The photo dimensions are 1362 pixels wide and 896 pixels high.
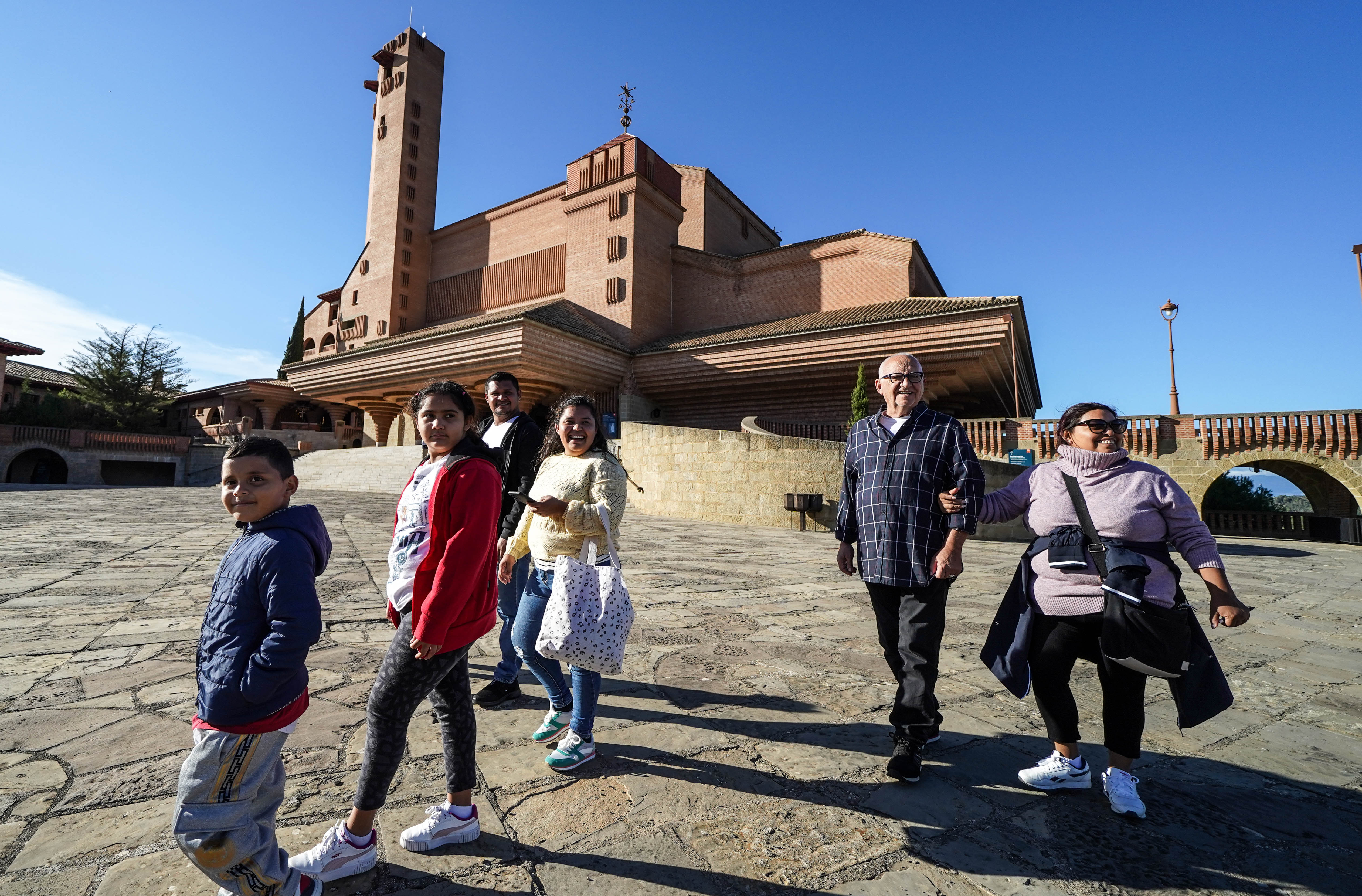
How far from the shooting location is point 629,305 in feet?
67.9

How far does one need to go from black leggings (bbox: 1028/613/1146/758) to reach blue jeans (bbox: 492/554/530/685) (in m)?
2.16

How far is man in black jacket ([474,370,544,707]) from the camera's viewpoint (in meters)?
2.78

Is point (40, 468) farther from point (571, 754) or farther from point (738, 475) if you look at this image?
point (571, 754)

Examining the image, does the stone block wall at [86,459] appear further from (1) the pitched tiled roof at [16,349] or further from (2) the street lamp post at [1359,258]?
(2) the street lamp post at [1359,258]

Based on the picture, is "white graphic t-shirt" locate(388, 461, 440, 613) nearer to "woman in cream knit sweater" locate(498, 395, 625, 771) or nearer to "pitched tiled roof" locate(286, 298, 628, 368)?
"woman in cream knit sweater" locate(498, 395, 625, 771)

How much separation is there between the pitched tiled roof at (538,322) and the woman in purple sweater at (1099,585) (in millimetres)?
16759

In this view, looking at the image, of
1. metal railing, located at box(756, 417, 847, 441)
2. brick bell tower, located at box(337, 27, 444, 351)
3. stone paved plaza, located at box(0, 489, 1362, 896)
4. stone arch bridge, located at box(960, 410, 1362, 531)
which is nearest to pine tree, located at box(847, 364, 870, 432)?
metal railing, located at box(756, 417, 847, 441)

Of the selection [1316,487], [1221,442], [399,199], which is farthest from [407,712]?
[399,199]

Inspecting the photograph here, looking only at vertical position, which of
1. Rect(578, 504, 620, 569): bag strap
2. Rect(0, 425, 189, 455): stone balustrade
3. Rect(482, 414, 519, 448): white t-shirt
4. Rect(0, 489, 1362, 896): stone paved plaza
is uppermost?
Rect(0, 425, 189, 455): stone balustrade

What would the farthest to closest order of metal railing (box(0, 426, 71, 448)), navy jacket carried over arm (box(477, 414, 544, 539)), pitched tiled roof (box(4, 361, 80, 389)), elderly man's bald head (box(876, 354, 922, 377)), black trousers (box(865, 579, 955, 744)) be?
1. pitched tiled roof (box(4, 361, 80, 389))
2. metal railing (box(0, 426, 71, 448))
3. navy jacket carried over arm (box(477, 414, 544, 539))
4. elderly man's bald head (box(876, 354, 922, 377))
5. black trousers (box(865, 579, 955, 744))

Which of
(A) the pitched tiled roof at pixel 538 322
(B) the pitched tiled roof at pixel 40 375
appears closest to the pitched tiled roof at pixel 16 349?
(B) the pitched tiled roof at pixel 40 375

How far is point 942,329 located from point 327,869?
638 inches

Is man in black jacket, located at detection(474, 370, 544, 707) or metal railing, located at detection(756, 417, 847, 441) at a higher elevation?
metal railing, located at detection(756, 417, 847, 441)

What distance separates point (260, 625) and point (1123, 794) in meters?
2.64
